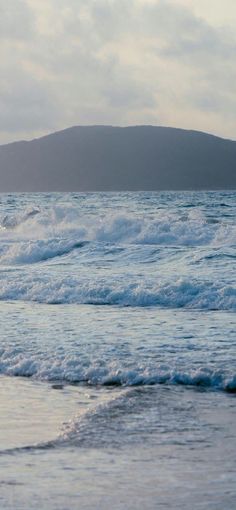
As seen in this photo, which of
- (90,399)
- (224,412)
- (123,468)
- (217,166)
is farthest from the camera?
(217,166)

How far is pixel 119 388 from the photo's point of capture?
872 cm

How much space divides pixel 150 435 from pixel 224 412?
956mm

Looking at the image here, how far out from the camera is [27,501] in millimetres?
5223

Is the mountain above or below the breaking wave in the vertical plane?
above

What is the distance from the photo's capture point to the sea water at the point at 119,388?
556 centimetres

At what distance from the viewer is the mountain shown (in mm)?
165875

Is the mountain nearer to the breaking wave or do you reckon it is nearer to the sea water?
the breaking wave

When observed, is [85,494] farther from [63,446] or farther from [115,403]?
[115,403]

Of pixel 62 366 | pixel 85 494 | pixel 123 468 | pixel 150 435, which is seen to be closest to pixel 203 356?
pixel 62 366

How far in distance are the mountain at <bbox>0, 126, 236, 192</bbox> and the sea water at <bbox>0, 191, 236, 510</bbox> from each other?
142m

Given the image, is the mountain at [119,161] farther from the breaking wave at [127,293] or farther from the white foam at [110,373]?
the white foam at [110,373]

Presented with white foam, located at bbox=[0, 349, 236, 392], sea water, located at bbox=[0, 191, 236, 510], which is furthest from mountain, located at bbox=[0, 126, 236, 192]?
white foam, located at bbox=[0, 349, 236, 392]

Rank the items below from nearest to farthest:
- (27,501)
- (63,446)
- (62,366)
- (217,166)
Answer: (27,501), (63,446), (62,366), (217,166)

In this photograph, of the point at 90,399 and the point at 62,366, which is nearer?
the point at 90,399
